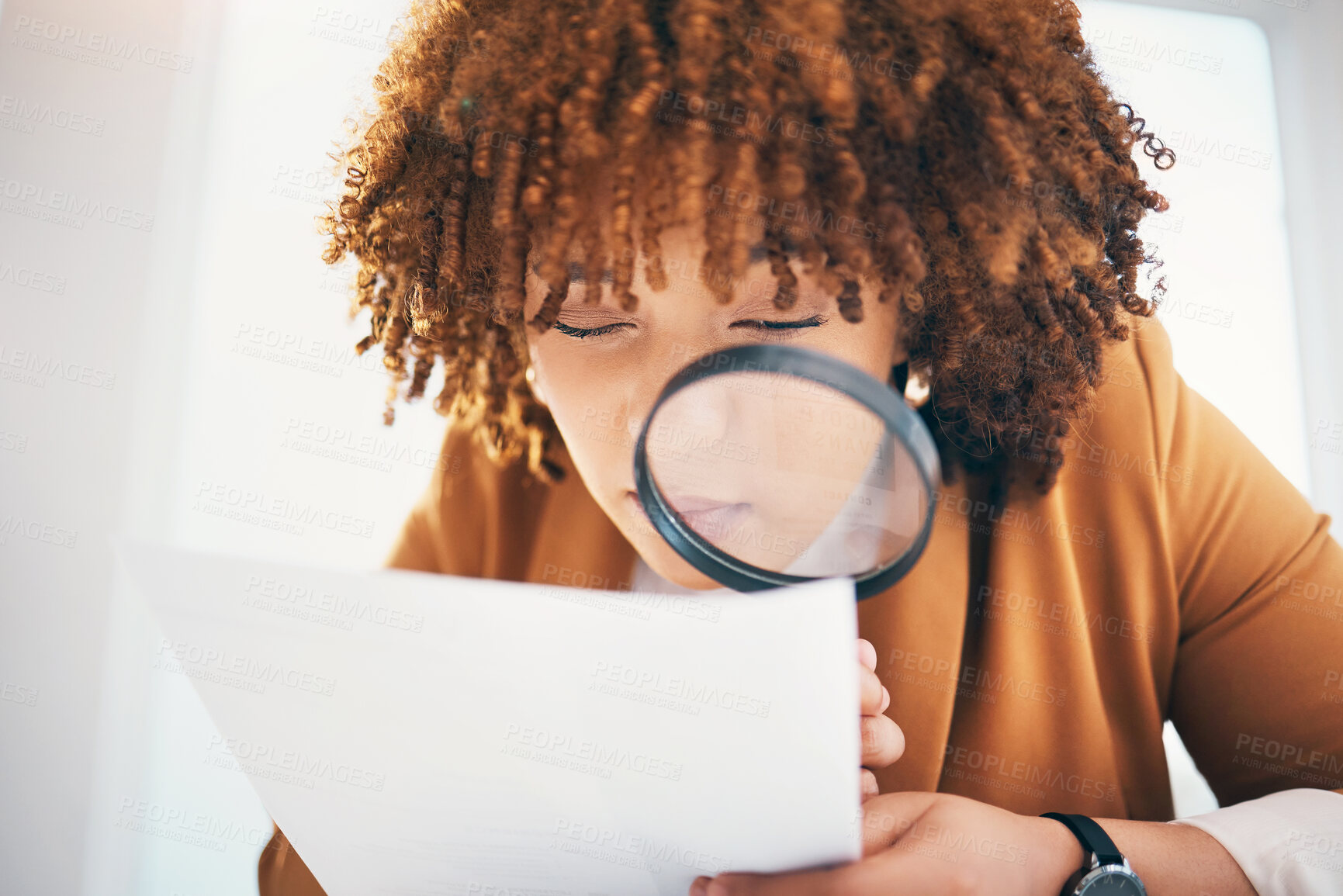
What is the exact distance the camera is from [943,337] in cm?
120

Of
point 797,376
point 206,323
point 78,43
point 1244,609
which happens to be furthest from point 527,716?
point 78,43

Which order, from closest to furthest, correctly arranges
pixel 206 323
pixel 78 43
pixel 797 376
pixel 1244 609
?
pixel 797 376
pixel 1244 609
pixel 78 43
pixel 206 323

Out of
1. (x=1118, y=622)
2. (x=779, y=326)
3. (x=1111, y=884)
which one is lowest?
(x=1111, y=884)

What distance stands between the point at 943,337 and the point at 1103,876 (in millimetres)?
726

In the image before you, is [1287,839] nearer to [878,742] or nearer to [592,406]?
[878,742]

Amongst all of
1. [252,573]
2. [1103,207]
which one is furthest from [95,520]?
[1103,207]

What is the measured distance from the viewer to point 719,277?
95 centimetres

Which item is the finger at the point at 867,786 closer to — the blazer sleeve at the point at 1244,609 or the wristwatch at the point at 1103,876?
the wristwatch at the point at 1103,876

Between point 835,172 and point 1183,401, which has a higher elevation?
point 835,172

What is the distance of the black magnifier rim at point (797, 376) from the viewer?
2.95 feet

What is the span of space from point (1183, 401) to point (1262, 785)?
60 centimetres

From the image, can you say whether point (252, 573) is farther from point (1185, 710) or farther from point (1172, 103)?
point (1172, 103)

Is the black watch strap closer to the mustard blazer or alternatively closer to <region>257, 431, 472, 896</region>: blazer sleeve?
the mustard blazer

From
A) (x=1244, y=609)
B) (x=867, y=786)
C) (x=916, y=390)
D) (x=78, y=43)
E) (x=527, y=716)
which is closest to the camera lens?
(x=527, y=716)
